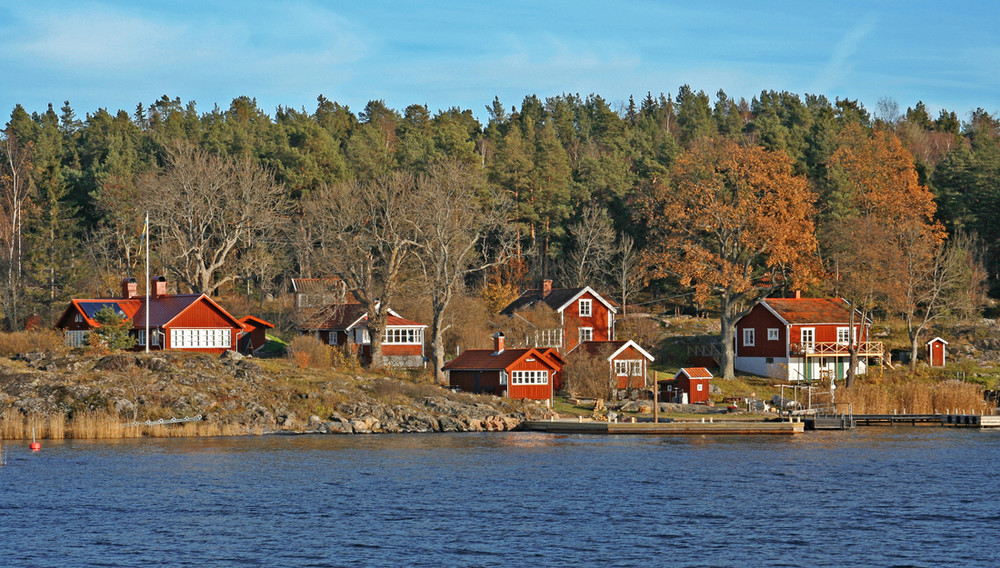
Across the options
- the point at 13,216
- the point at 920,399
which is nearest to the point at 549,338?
the point at 920,399

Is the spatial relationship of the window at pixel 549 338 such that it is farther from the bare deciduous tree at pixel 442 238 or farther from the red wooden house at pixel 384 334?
the red wooden house at pixel 384 334

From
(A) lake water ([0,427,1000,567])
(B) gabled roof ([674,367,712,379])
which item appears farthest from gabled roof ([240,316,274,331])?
(B) gabled roof ([674,367,712,379])

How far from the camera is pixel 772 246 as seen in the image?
254ft

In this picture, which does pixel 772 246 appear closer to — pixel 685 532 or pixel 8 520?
pixel 685 532

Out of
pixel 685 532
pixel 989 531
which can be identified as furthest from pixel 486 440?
pixel 989 531

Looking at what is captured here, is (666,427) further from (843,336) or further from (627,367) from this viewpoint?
(843,336)

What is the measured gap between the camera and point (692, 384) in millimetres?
74438

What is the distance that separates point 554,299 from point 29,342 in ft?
126

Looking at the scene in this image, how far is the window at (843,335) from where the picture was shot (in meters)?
83.5

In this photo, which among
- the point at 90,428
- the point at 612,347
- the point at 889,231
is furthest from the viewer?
the point at 889,231

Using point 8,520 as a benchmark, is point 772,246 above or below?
above

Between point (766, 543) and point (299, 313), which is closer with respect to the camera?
point (766, 543)

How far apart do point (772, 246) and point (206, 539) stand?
52.3 meters

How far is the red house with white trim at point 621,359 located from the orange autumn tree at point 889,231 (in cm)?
1501
